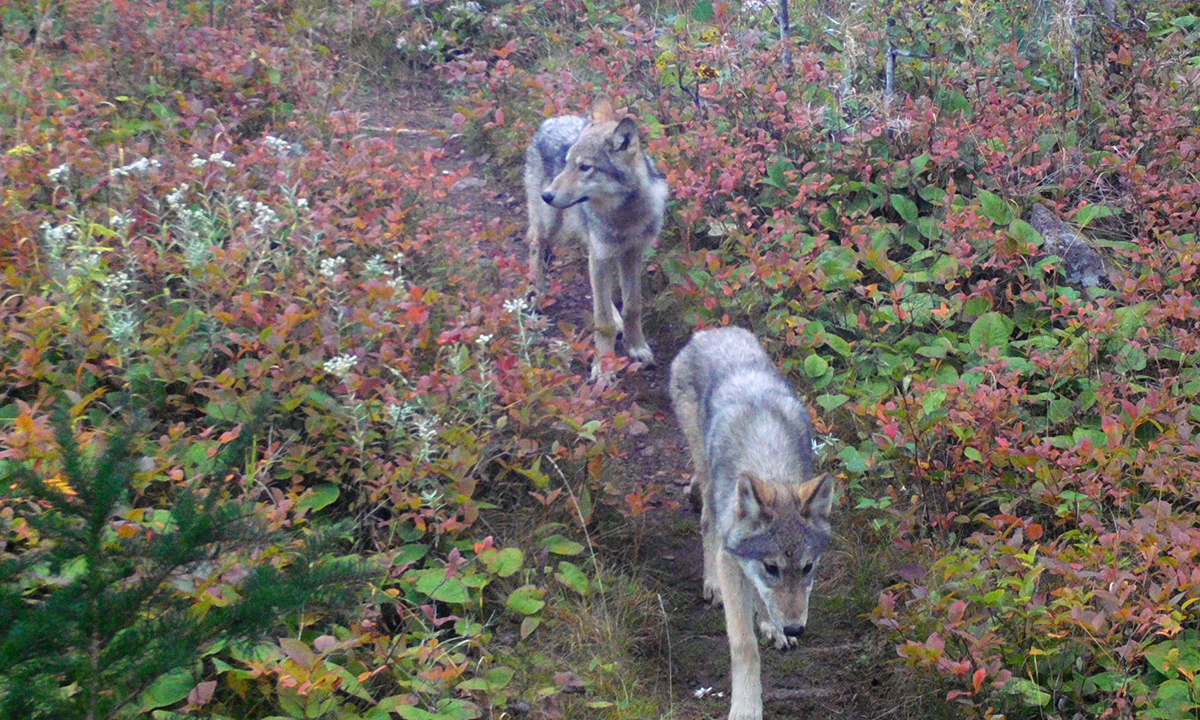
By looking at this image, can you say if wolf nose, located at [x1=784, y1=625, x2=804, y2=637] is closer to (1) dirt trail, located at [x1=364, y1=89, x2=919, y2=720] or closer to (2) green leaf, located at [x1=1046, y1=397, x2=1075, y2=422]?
(1) dirt trail, located at [x1=364, y1=89, x2=919, y2=720]

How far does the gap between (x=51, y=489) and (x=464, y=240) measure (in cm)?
486

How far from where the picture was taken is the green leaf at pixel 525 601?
447 cm

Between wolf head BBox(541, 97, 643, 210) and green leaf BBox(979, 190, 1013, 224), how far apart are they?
2.33 m

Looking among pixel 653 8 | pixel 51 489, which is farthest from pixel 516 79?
pixel 51 489

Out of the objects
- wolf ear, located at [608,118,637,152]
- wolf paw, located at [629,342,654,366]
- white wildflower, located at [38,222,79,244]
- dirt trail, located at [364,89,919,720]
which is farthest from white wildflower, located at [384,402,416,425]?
wolf ear, located at [608,118,637,152]

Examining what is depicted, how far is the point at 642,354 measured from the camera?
277 inches

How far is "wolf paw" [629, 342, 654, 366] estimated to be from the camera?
7018 mm

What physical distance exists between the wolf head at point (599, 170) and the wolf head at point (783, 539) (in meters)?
3.03

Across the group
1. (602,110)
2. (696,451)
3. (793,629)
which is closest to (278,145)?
(602,110)

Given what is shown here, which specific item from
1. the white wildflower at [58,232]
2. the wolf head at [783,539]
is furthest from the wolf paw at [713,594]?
the white wildflower at [58,232]

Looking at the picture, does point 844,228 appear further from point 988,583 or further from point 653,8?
point 653,8

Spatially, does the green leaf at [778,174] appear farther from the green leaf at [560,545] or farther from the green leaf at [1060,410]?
the green leaf at [560,545]

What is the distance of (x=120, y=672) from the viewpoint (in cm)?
234

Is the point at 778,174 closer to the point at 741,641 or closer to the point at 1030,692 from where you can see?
the point at 741,641
